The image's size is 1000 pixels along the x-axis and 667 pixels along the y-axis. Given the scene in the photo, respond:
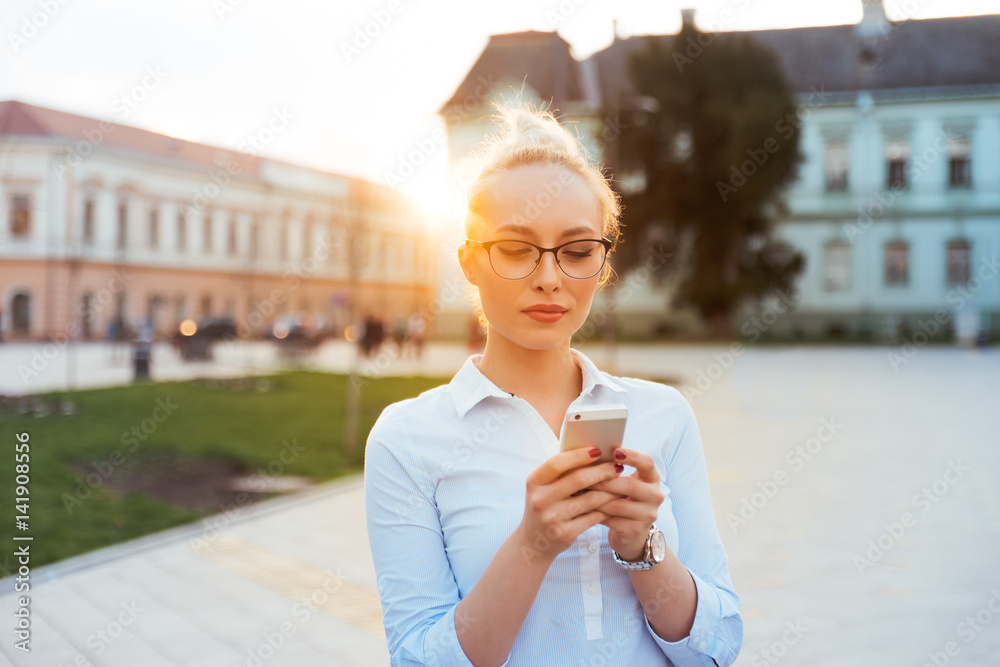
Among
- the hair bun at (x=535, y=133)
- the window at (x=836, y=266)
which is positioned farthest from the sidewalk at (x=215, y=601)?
the window at (x=836, y=266)

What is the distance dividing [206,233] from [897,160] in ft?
136

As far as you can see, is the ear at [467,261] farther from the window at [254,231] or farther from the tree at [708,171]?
the window at [254,231]

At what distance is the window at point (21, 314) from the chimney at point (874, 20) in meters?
47.8

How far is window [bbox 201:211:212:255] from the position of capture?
5219 centimetres

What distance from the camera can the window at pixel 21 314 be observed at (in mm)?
41344

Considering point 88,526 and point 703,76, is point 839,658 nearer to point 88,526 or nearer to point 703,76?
point 88,526

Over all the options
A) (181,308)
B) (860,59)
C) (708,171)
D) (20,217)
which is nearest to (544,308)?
(708,171)

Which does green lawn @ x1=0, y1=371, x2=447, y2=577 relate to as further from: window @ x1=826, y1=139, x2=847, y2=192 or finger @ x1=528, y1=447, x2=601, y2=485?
window @ x1=826, y1=139, x2=847, y2=192

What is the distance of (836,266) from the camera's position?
45250 millimetres

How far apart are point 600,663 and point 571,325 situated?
2.39ft

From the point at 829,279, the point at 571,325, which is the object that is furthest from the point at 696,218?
the point at 571,325

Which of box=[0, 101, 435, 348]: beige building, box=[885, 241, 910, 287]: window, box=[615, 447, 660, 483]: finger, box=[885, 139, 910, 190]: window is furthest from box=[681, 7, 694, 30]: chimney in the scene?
box=[615, 447, 660, 483]: finger

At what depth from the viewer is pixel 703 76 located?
3897cm

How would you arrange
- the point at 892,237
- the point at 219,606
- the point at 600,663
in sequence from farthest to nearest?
the point at 892,237, the point at 219,606, the point at 600,663
